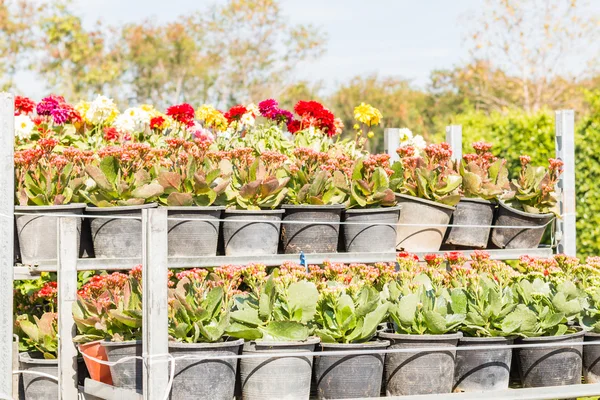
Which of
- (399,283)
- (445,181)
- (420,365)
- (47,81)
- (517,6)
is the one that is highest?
(517,6)

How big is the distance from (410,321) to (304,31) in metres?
18.5

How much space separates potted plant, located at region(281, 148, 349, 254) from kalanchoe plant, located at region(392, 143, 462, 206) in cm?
39

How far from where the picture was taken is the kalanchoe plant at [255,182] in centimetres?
338

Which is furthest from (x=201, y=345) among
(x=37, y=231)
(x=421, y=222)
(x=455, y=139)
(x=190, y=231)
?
(x=455, y=139)

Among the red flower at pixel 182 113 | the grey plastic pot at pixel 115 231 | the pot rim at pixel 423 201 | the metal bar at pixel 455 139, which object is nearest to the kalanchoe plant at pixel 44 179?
the grey plastic pot at pixel 115 231

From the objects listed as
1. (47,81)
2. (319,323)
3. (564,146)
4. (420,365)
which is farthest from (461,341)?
(47,81)

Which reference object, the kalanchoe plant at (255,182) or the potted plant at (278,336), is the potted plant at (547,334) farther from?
the kalanchoe plant at (255,182)

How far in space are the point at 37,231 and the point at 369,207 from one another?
1357mm

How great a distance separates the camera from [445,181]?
392cm

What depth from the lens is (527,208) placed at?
4.12 meters

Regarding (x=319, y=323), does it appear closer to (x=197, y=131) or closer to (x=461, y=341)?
(x=461, y=341)

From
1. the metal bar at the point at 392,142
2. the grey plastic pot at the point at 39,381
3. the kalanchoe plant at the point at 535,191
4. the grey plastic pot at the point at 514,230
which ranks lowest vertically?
the grey plastic pot at the point at 39,381

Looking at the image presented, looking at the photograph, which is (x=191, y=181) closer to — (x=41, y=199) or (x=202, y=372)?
(x=41, y=199)

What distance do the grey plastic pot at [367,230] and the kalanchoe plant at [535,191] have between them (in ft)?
2.42
